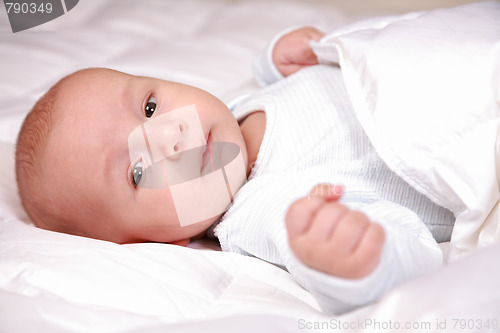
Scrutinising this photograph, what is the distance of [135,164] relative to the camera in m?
0.82

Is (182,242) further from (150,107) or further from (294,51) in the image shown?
(294,51)

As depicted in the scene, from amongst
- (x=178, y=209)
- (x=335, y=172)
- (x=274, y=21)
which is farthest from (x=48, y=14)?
(x=335, y=172)

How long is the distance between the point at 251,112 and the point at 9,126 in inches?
20.2

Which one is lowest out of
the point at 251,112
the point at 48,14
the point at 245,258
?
the point at 245,258

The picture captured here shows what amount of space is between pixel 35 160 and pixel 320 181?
47 centimetres

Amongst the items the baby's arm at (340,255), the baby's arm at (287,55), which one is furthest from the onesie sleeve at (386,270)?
the baby's arm at (287,55)

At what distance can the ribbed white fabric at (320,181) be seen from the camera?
671 millimetres

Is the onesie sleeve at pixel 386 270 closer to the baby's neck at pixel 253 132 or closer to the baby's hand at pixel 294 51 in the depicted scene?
the baby's neck at pixel 253 132

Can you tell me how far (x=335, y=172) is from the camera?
2.77ft

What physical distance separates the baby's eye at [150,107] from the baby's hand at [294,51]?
0.45m

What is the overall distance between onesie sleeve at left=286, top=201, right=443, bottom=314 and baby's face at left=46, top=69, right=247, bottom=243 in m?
0.20

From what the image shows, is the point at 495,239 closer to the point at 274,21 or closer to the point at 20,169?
the point at 20,169

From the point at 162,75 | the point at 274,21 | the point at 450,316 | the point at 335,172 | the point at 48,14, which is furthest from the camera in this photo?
the point at 274,21

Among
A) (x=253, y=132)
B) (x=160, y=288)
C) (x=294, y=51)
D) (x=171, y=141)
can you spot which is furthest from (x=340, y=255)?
(x=294, y=51)
